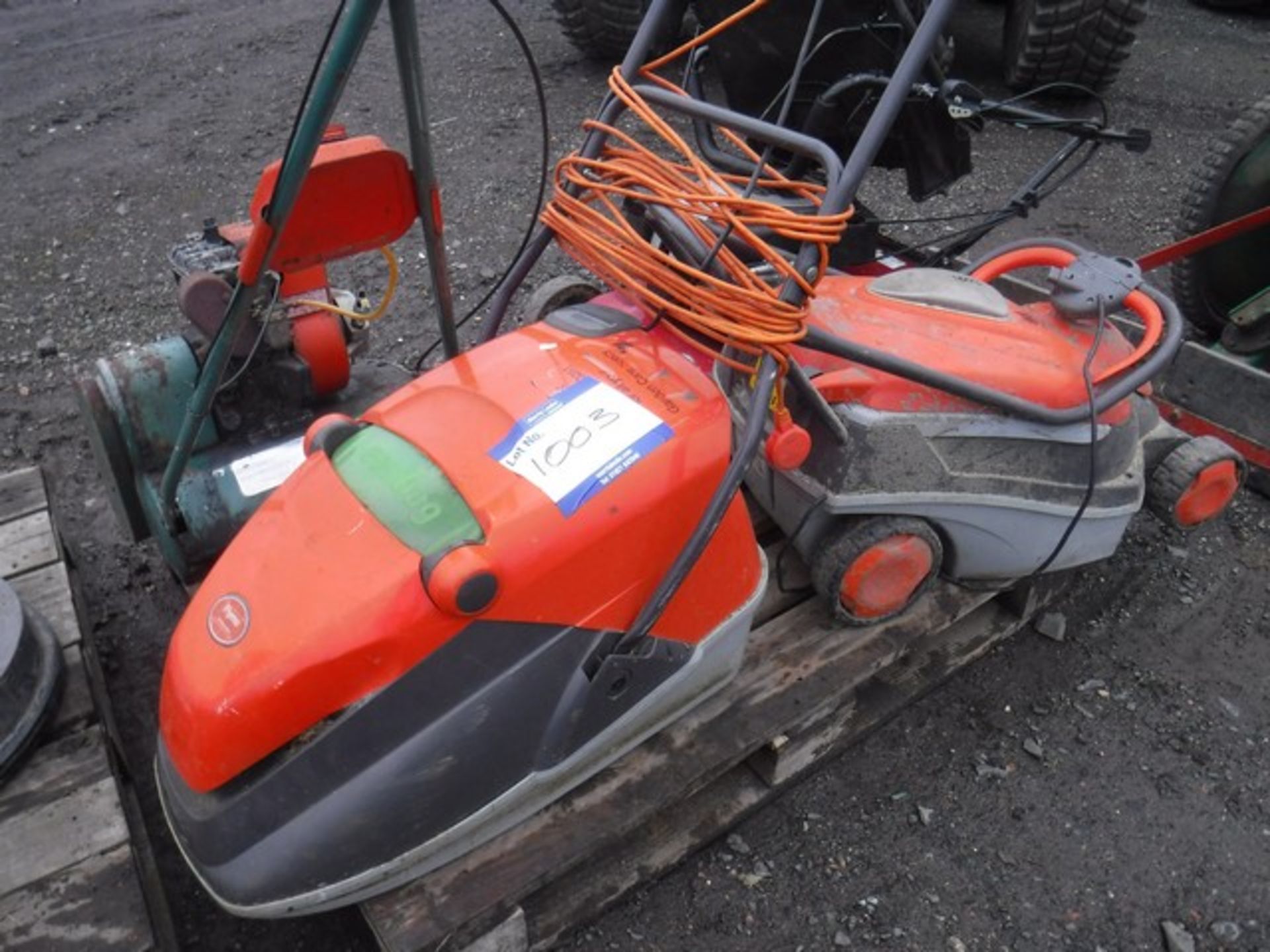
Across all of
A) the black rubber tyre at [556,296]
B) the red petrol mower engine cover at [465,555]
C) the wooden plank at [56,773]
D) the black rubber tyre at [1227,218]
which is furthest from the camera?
the black rubber tyre at [1227,218]

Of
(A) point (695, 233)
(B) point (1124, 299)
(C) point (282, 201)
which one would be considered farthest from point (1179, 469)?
(C) point (282, 201)

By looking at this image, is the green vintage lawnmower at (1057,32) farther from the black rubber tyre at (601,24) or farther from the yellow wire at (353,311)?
the yellow wire at (353,311)

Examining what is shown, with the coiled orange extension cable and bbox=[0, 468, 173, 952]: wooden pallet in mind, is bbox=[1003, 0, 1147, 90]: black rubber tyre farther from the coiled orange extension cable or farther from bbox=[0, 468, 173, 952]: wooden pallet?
bbox=[0, 468, 173, 952]: wooden pallet

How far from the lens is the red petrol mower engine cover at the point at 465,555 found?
48.1 inches

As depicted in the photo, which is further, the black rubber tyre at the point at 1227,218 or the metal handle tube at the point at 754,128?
the black rubber tyre at the point at 1227,218

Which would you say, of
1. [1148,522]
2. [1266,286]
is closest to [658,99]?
[1148,522]

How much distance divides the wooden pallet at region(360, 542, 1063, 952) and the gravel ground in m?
0.12

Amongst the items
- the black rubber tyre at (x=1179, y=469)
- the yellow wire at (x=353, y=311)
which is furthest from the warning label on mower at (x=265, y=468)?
the black rubber tyre at (x=1179, y=469)

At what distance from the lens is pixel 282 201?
156 cm

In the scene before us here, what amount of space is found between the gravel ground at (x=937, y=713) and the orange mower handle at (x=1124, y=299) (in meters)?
0.70

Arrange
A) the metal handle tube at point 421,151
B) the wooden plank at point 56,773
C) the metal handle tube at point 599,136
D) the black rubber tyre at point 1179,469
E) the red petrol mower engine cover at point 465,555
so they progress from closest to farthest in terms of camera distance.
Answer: the red petrol mower engine cover at point 465,555, the wooden plank at point 56,773, the metal handle tube at point 421,151, the metal handle tube at point 599,136, the black rubber tyre at point 1179,469

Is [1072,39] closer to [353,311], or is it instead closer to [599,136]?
[599,136]

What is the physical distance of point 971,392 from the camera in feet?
5.27

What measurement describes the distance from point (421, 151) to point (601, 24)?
3357 mm
